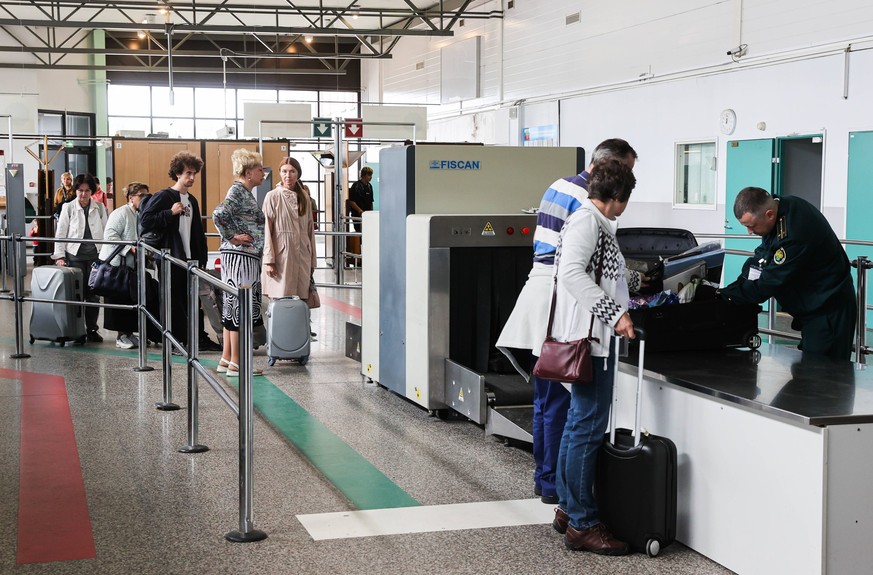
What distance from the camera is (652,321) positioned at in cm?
438

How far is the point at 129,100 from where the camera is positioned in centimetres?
2712

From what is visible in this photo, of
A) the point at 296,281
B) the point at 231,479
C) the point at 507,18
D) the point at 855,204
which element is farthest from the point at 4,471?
the point at 507,18

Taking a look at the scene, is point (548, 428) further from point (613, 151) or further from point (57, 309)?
point (57, 309)

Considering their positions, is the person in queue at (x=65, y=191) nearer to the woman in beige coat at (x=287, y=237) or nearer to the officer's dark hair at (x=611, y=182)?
the woman in beige coat at (x=287, y=237)

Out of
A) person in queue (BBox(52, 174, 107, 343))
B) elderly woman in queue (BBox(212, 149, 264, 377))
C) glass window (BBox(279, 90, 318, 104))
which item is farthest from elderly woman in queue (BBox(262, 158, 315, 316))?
glass window (BBox(279, 90, 318, 104))

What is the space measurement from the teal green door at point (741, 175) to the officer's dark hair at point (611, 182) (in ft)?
27.8

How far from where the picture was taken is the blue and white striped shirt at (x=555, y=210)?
4281 mm

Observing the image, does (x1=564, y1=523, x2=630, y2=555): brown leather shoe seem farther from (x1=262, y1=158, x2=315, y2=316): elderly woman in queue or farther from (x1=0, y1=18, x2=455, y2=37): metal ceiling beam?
(x1=0, y1=18, x2=455, y2=37): metal ceiling beam

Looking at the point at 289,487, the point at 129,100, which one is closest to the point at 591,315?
the point at 289,487

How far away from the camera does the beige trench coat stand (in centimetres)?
746

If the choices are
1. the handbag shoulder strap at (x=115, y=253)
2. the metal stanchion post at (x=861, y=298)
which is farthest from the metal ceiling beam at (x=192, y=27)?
the metal stanchion post at (x=861, y=298)

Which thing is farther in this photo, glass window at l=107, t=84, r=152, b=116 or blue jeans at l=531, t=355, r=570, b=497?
glass window at l=107, t=84, r=152, b=116

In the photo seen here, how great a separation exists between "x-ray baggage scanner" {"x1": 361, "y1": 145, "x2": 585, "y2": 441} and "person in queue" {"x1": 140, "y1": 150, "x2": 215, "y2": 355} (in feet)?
6.03

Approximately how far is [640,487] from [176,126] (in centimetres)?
2561
